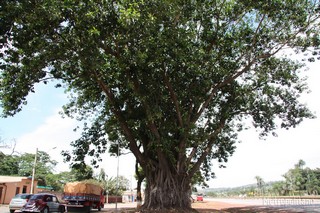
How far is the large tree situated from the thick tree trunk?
60 mm

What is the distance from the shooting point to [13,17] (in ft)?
32.2

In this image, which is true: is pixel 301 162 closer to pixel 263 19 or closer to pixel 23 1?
pixel 263 19

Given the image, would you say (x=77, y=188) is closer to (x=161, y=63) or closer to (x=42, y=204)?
(x=42, y=204)

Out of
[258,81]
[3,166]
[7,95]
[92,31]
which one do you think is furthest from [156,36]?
[3,166]

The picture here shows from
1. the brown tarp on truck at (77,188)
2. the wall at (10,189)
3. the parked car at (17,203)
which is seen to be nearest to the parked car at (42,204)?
the parked car at (17,203)

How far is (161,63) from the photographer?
14.3m

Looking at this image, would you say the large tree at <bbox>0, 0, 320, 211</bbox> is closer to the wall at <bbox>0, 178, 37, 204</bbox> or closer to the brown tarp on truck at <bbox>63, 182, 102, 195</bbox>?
the brown tarp on truck at <bbox>63, 182, 102, 195</bbox>

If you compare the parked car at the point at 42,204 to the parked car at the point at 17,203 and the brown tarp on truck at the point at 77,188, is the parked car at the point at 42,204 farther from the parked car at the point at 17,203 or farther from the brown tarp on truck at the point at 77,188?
the brown tarp on truck at the point at 77,188

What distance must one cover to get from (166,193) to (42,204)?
27.4 feet

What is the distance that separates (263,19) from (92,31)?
972 centimetres

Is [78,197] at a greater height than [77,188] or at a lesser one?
lesser

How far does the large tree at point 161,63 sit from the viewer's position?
11586 millimetres

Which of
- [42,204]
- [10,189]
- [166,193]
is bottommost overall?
[42,204]

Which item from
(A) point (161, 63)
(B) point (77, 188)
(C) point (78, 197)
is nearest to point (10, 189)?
(B) point (77, 188)
